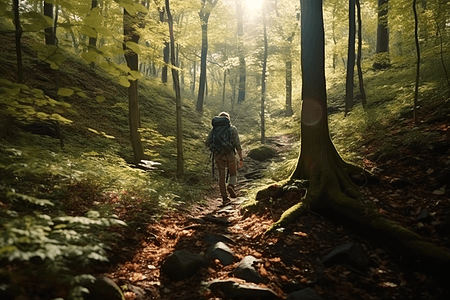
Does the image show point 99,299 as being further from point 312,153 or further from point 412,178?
point 412,178

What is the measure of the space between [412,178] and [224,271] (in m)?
3.88

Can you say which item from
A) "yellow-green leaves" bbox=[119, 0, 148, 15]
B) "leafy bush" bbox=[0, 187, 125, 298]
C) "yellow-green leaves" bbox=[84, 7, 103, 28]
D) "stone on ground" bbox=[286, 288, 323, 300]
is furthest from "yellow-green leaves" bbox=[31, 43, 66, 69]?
"stone on ground" bbox=[286, 288, 323, 300]

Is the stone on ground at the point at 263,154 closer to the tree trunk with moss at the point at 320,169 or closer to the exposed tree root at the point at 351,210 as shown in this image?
the tree trunk with moss at the point at 320,169

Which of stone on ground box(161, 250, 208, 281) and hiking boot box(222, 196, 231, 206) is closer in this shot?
stone on ground box(161, 250, 208, 281)

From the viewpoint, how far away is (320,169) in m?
5.20

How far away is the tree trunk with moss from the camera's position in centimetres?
385

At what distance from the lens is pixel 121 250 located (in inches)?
154

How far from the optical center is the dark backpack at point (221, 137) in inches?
270

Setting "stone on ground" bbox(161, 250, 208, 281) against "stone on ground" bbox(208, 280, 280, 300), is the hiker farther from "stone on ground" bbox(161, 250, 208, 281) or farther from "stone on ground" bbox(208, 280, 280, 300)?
"stone on ground" bbox(208, 280, 280, 300)

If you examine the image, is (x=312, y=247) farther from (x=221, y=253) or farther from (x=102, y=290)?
(x=102, y=290)

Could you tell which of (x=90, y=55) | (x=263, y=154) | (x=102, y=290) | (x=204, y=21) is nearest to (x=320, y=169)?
(x=102, y=290)

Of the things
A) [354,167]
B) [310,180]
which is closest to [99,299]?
[310,180]

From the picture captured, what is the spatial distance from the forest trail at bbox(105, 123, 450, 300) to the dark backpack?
1.85 meters

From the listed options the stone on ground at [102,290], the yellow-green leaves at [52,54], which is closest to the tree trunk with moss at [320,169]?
the stone on ground at [102,290]
